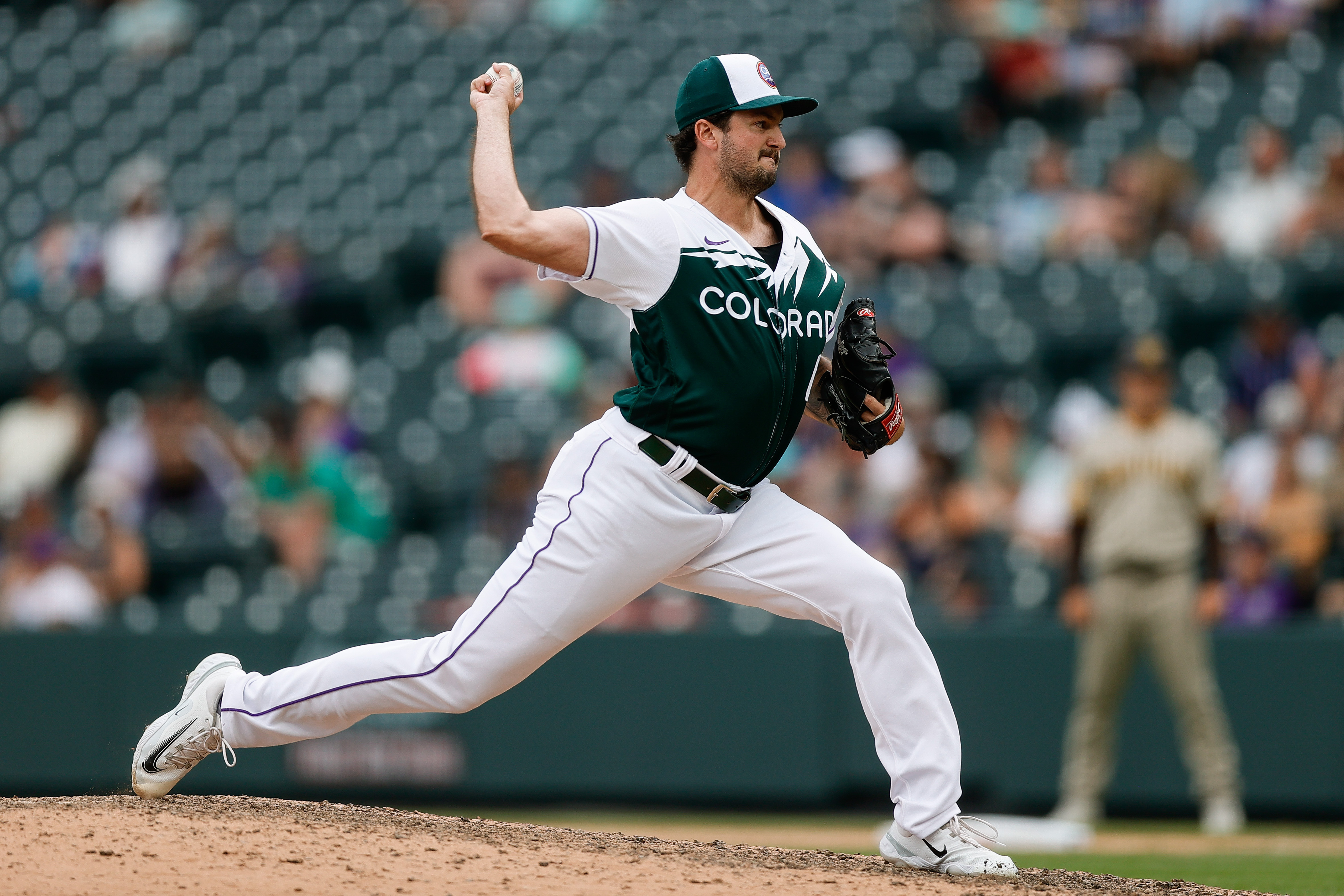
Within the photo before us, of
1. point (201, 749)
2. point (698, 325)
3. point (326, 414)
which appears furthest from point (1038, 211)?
point (201, 749)

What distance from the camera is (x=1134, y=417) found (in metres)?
7.64

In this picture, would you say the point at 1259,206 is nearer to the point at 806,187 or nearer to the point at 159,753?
the point at 806,187

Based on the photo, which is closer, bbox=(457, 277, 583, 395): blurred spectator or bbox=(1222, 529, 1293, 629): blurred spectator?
bbox=(1222, 529, 1293, 629): blurred spectator

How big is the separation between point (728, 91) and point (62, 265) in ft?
30.7

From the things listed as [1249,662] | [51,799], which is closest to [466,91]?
[1249,662]

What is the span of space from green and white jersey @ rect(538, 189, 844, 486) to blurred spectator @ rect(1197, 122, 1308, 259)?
6277 millimetres

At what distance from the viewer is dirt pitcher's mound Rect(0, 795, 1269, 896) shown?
3652 millimetres

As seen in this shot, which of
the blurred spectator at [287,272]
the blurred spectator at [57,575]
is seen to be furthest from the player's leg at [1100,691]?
the blurred spectator at [287,272]

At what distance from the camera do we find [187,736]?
4.16 meters

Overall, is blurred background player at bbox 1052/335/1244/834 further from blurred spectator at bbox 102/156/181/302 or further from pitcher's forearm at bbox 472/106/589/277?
blurred spectator at bbox 102/156/181/302

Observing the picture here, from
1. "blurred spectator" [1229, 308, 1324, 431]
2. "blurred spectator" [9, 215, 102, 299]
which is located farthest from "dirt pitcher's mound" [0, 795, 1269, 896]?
"blurred spectator" [9, 215, 102, 299]

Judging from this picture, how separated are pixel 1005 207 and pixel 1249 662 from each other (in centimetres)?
366

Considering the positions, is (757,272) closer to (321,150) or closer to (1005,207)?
(1005,207)

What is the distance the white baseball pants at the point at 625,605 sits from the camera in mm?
3820
